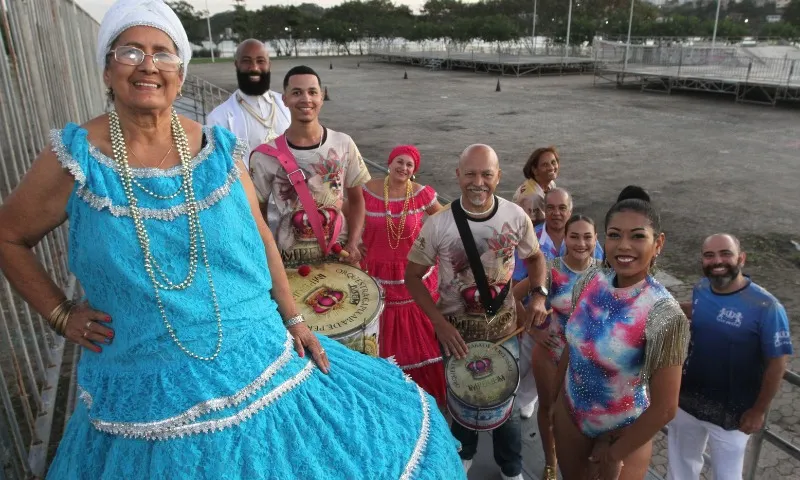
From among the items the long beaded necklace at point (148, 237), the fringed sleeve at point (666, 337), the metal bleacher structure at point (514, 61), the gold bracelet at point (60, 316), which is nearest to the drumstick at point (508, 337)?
the fringed sleeve at point (666, 337)

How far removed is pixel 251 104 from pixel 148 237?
3539 mm

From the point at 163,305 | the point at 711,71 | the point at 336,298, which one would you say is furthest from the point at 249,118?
the point at 711,71

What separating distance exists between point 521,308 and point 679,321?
1.42 meters

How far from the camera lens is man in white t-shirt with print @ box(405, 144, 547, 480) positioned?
306 cm

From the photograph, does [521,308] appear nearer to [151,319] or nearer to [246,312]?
[246,312]

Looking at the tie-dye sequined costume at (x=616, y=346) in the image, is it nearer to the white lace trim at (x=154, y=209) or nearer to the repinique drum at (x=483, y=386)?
the repinique drum at (x=483, y=386)

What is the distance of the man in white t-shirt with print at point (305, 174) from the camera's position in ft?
11.5

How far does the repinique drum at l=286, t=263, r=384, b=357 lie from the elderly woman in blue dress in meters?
1.06

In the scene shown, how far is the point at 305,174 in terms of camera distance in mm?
3539

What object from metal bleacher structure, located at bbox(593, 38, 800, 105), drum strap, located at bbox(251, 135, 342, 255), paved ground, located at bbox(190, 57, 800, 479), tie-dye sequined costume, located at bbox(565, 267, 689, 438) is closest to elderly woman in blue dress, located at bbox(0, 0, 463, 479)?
tie-dye sequined costume, located at bbox(565, 267, 689, 438)

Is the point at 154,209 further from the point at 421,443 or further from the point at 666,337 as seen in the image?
the point at 666,337

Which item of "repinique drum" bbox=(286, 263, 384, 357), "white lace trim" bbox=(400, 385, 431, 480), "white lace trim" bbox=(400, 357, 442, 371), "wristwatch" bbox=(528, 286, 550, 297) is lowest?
"white lace trim" bbox=(400, 357, 442, 371)

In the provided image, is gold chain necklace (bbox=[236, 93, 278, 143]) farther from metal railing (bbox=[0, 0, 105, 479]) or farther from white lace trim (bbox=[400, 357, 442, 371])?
white lace trim (bbox=[400, 357, 442, 371])

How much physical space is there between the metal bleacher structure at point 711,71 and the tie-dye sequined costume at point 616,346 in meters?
25.7
